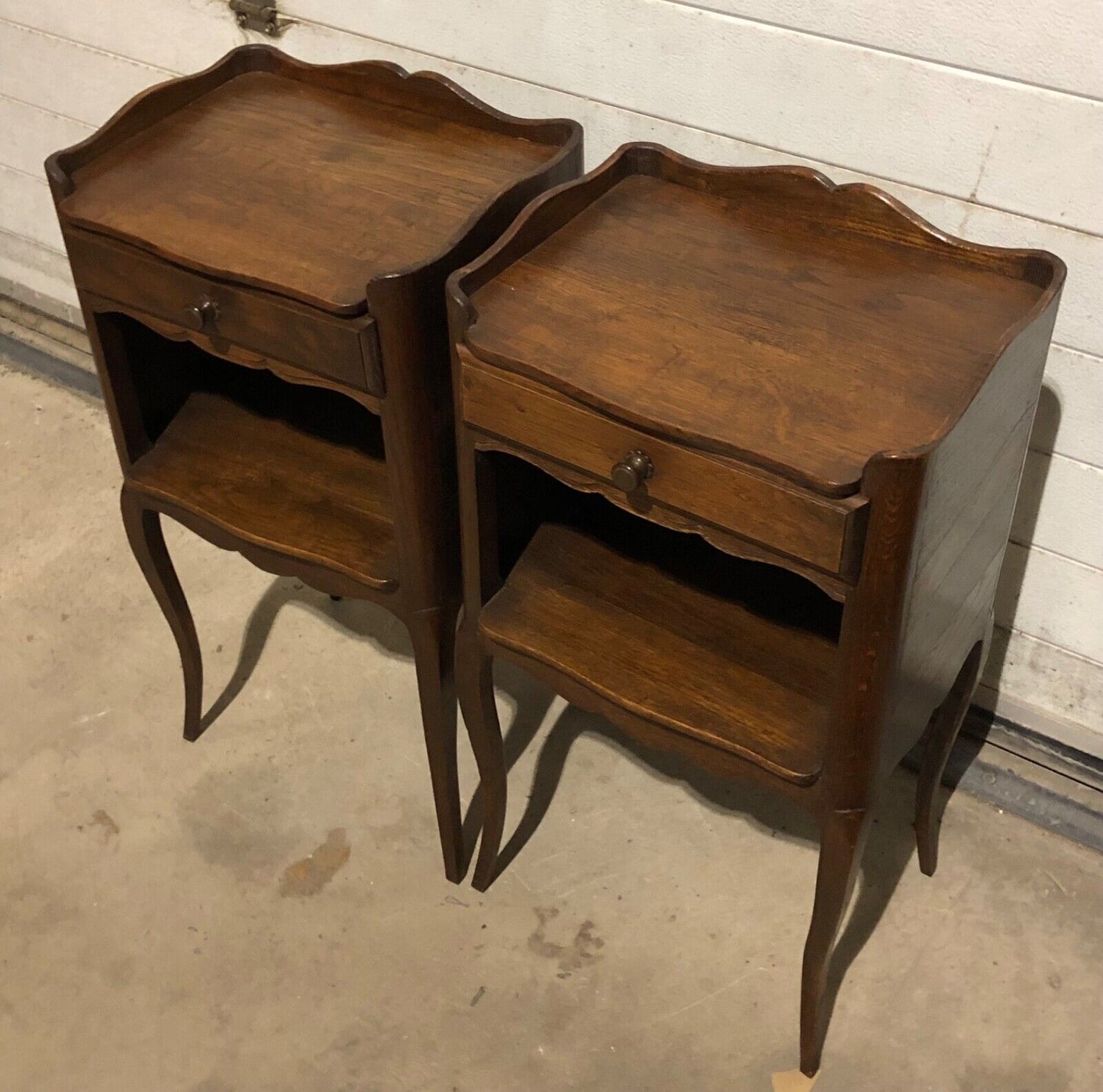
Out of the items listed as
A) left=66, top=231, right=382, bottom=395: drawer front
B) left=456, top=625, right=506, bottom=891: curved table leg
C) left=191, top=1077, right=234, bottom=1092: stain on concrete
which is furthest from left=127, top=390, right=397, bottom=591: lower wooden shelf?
left=191, top=1077, right=234, bottom=1092: stain on concrete

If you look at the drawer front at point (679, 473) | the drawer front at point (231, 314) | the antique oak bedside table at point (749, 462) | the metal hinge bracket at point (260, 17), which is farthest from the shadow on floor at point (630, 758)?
the metal hinge bracket at point (260, 17)

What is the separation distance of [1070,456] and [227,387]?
102 centimetres

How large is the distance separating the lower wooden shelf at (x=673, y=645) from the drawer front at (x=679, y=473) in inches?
8.9

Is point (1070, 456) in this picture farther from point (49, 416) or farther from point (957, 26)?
point (49, 416)

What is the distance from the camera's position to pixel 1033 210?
1271 millimetres

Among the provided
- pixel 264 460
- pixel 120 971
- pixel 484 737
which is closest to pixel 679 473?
pixel 484 737

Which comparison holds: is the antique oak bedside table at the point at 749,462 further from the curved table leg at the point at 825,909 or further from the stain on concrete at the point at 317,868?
the stain on concrete at the point at 317,868

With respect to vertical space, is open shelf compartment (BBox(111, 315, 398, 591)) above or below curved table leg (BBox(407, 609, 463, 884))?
above

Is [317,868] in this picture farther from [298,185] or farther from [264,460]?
[298,185]

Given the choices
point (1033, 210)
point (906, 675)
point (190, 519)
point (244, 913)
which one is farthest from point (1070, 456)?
point (244, 913)

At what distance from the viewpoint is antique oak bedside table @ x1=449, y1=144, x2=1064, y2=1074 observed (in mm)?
997

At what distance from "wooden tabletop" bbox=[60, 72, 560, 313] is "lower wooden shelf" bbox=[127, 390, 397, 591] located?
0.31 m

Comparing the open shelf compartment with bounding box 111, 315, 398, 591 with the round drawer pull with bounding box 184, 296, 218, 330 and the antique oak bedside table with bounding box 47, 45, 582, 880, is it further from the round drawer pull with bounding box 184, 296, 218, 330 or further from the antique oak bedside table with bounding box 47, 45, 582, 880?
the round drawer pull with bounding box 184, 296, 218, 330

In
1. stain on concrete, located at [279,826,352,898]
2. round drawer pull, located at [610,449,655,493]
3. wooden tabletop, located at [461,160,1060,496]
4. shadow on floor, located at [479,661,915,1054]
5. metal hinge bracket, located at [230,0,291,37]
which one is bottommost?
stain on concrete, located at [279,826,352,898]
